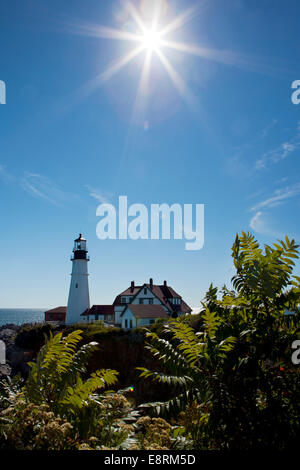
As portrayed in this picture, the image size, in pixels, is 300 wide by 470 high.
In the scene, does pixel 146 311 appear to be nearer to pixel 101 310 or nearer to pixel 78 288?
pixel 78 288

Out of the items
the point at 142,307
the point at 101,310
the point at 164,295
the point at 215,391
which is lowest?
the point at 101,310

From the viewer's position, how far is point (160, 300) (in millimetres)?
47406

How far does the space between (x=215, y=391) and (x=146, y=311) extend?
124 ft

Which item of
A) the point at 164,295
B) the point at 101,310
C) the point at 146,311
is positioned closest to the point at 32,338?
the point at 146,311

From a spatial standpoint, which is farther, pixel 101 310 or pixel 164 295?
pixel 101 310

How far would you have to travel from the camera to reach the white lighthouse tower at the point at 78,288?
4741 centimetres

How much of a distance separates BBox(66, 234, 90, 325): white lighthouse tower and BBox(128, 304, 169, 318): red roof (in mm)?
10216

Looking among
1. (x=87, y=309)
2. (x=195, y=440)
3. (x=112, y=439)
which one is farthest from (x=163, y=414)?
(x=87, y=309)

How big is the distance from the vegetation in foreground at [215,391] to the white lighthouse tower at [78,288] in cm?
4271

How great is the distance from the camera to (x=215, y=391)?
13.2ft

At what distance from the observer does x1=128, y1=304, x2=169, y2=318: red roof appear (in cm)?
3974

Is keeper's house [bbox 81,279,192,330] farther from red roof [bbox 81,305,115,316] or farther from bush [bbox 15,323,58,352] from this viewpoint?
bush [bbox 15,323,58,352]
